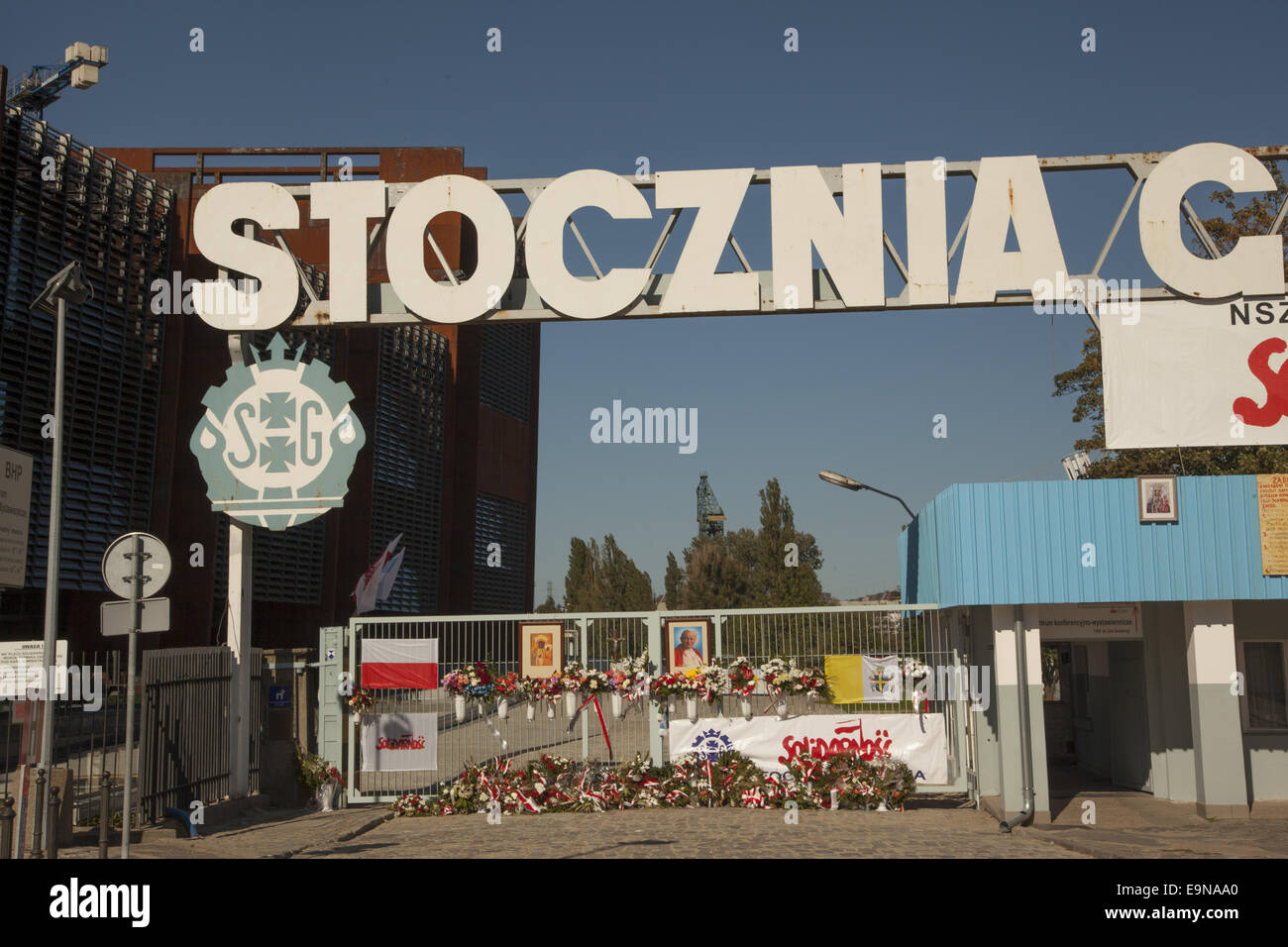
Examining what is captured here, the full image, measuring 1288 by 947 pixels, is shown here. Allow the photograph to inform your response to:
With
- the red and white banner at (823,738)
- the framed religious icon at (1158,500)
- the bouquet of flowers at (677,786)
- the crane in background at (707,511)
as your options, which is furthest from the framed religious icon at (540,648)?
the crane in background at (707,511)

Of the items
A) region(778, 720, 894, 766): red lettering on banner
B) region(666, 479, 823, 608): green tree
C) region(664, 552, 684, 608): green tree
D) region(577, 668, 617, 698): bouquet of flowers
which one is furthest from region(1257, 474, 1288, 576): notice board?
region(664, 552, 684, 608): green tree

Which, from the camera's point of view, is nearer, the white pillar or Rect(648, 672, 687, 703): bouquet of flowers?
the white pillar

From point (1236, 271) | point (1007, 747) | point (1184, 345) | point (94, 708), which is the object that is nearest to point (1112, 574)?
point (1007, 747)

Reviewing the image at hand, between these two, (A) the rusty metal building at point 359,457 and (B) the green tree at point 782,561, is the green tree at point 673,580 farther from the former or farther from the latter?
(A) the rusty metal building at point 359,457

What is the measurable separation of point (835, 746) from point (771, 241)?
24.3ft

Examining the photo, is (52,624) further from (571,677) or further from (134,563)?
(571,677)

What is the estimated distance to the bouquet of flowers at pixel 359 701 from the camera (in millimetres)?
16906

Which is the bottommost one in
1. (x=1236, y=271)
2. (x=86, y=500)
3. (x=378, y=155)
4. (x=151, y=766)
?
(x=151, y=766)

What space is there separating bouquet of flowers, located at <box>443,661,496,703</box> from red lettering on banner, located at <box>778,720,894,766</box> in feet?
14.4

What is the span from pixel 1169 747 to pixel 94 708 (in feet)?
49.2

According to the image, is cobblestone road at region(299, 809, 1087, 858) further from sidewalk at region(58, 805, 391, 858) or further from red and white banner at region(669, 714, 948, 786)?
red and white banner at region(669, 714, 948, 786)

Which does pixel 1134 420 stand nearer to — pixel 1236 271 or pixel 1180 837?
pixel 1236 271

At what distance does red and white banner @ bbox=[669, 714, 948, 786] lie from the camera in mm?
16406

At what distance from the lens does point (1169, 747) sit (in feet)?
55.2
